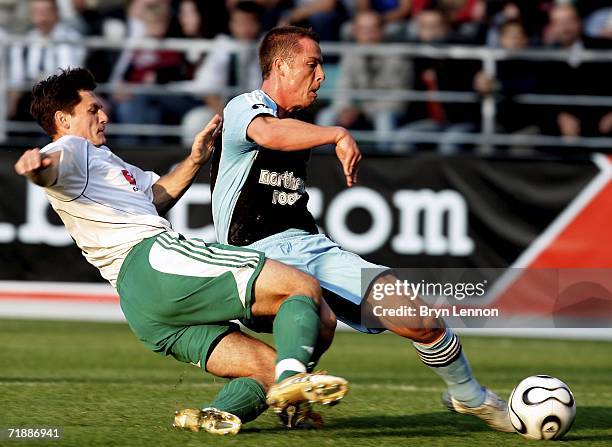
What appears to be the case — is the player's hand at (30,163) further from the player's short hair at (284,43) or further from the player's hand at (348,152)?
the player's short hair at (284,43)

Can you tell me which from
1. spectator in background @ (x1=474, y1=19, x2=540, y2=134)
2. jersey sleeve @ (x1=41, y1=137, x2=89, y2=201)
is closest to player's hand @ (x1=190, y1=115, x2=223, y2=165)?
jersey sleeve @ (x1=41, y1=137, x2=89, y2=201)

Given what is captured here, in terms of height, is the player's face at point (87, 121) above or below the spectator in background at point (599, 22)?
below

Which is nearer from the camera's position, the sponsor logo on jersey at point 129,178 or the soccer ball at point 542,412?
the soccer ball at point 542,412

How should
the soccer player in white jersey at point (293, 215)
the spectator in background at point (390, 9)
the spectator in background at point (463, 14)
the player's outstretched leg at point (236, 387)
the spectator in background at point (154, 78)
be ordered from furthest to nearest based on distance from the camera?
the spectator in background at point (390, 9) < the spectator in background at point (463, 14) < the spectator in background at point (154, 78) < the soccer player in white jersey at point (293, 215) < the player's outstretched leg at point (236, 387)

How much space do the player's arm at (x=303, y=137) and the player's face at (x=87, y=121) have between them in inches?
32.8

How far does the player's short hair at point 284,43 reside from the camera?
5891 mm

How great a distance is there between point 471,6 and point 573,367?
5.15m

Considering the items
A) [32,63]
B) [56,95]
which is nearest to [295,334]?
[56,95]

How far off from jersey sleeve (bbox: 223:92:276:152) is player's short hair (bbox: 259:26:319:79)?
11.0 inches

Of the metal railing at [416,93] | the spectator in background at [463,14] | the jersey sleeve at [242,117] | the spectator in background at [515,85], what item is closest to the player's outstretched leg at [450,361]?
the jersey sleeve at [242,117]

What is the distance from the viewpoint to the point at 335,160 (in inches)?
468

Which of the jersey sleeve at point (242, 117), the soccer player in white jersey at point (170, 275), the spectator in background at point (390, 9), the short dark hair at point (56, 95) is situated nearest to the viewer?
the soccer player in white jersey at point (170, 275)

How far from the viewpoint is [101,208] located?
560 cm

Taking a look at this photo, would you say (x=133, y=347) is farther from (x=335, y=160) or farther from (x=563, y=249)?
(x=563, y=249)
